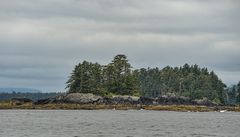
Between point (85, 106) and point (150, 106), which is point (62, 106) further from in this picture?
point (150, 106)

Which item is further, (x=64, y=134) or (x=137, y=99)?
(x=137, y=99)

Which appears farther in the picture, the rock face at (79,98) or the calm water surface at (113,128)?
the rock face at (79,98)

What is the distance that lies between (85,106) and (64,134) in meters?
113

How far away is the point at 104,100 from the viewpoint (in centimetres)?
19425

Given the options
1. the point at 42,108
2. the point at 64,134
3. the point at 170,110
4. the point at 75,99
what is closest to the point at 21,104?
the point at 42,108

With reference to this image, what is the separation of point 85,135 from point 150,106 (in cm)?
12357

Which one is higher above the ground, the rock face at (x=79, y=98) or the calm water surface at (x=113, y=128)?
the rock face at (x=79, y=98)

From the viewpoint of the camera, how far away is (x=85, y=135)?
248 feet

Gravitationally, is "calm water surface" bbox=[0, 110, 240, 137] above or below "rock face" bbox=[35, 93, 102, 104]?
below

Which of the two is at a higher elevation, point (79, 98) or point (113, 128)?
point (79, 98)

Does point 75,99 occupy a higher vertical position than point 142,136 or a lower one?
higher

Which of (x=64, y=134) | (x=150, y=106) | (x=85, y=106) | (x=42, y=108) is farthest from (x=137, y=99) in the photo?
(x=64, y=134)

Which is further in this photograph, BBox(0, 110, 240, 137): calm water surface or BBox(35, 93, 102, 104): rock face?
BBox(35, 93, 102, 104): rock face

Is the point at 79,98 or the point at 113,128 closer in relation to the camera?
the point at 113,128
